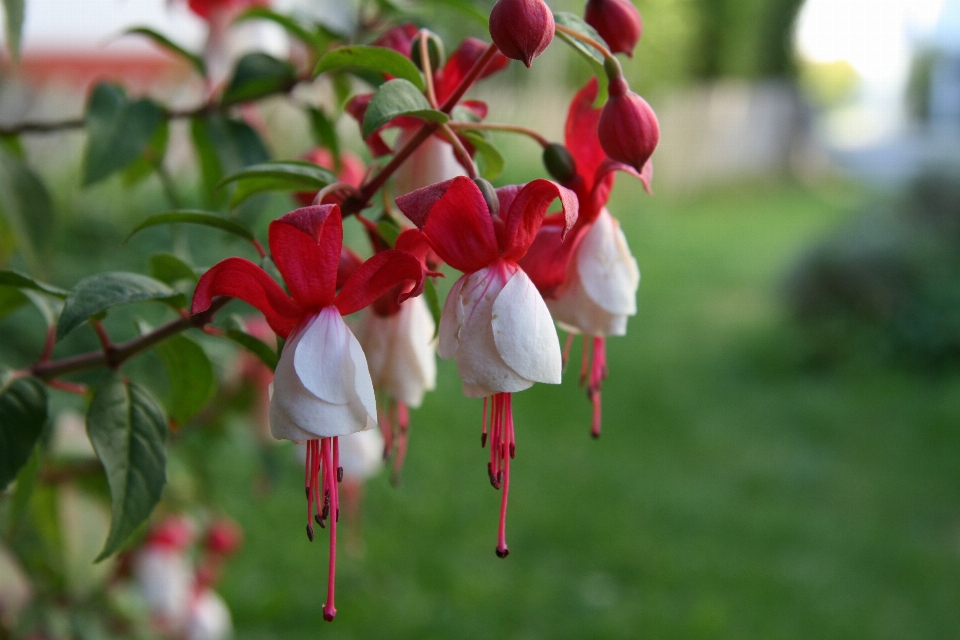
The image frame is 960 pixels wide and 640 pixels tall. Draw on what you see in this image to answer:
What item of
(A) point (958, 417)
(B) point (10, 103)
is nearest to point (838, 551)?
(A) point (958, 417)

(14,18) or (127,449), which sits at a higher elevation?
(14,18)

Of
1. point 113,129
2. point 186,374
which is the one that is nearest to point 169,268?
point 186,374

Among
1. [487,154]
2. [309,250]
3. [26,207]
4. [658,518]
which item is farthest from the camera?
[658,518]

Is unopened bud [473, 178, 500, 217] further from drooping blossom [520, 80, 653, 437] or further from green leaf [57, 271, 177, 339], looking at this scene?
green leaf [57, 271, 177, 339]

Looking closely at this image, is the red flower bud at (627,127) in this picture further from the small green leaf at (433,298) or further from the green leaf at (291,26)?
the green leaf at (291,26)

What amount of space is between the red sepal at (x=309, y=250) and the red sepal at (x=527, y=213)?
0.21ft

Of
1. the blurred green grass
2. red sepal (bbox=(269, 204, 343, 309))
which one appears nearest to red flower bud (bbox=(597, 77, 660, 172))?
red sepal (bbox=(269, 204, 343, 309))

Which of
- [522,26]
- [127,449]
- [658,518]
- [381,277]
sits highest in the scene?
[522,26]

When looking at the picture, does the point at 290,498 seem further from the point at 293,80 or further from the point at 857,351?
the point at 857,351

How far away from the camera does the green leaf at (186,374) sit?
54cm

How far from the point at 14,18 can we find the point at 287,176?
0.24 m

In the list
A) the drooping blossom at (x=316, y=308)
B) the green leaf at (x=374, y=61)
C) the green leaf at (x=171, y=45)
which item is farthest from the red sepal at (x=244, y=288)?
the green leaf at (x=171, y=45)

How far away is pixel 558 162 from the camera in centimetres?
44

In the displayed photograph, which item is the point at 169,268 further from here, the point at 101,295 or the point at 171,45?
the point at 171,45
